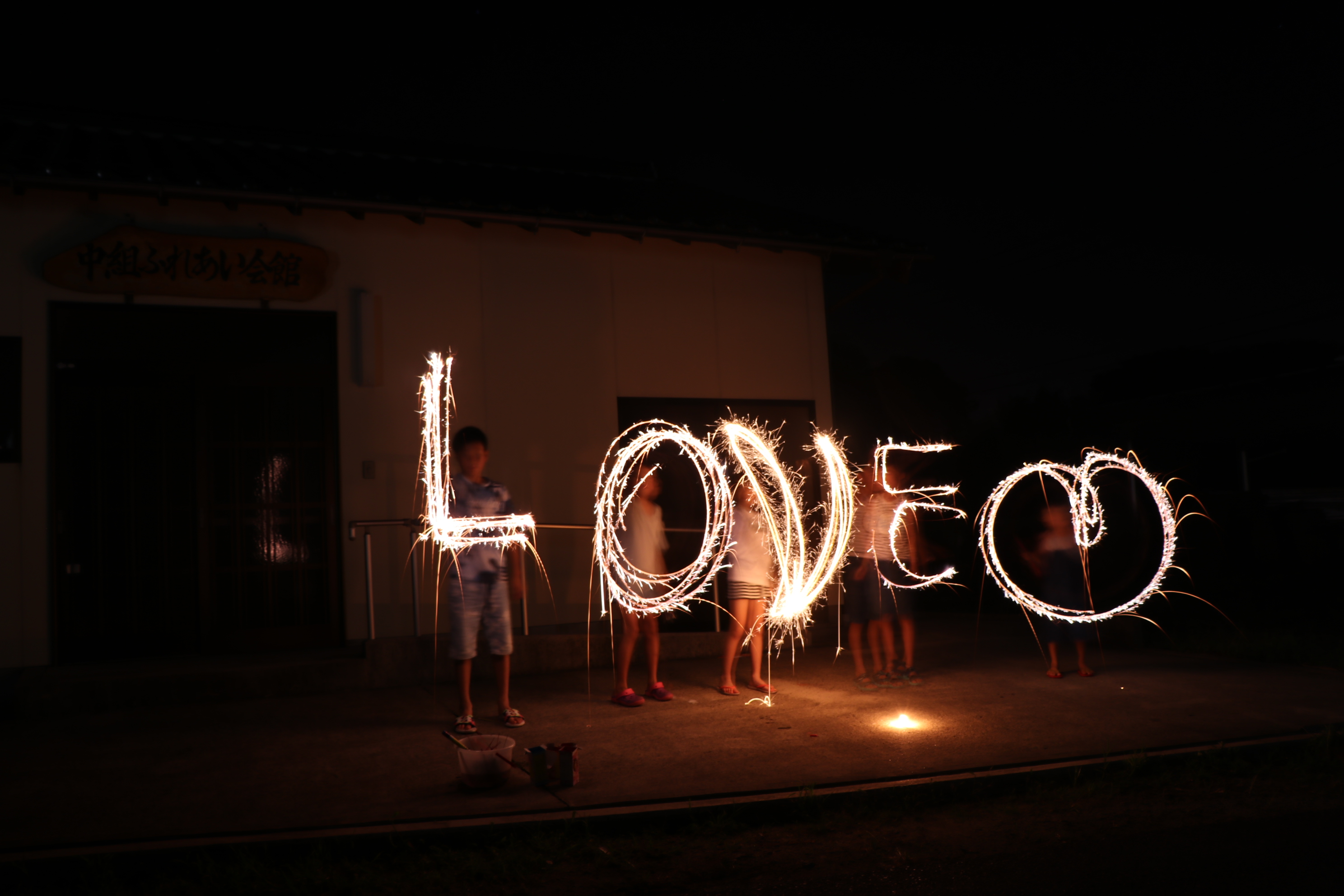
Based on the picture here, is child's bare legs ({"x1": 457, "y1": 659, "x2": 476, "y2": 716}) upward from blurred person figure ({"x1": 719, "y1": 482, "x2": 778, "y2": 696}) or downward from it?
downward

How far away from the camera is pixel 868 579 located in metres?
6.99

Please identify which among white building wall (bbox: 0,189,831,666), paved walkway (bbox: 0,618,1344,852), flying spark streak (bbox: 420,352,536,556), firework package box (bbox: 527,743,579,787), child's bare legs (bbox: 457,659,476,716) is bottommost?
paved walkway (bbox: 0,618,1344,852)

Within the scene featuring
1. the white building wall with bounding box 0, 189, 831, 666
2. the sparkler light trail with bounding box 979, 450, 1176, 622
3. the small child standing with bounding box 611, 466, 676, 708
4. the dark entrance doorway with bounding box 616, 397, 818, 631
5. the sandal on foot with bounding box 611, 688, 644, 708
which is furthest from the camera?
the dark entrance doorway with bounding box 616, 397, 818, 631

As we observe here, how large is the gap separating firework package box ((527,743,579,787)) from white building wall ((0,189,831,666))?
3942 millimetres

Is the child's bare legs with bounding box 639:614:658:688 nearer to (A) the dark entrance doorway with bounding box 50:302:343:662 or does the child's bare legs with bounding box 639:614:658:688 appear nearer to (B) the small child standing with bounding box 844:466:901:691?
(B) the small child standing with bounding box 844:466:901:691

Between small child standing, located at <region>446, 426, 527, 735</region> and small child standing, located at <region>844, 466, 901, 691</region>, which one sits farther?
small child standing, located at <region>844, 466, 901, 691</region>

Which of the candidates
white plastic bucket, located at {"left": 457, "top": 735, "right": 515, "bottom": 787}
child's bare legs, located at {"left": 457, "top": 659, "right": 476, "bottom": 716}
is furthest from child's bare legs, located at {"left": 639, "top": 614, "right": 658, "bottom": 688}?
white plastic bucket, located at {"left": 457, "top": 735, "right": 515, "bottom": 787}

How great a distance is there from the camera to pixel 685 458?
9.50 metres

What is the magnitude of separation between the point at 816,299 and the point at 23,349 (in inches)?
285

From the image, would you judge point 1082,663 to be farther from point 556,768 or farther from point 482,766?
point 482,766

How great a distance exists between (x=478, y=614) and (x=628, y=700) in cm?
131

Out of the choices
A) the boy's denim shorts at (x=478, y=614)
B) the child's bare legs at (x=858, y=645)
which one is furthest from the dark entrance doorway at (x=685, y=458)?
the boy's denim shorts at (x=478, y=614)

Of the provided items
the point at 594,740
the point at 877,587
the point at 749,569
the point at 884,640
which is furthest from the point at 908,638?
the point at 594,740

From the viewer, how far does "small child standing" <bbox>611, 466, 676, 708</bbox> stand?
251 inches
